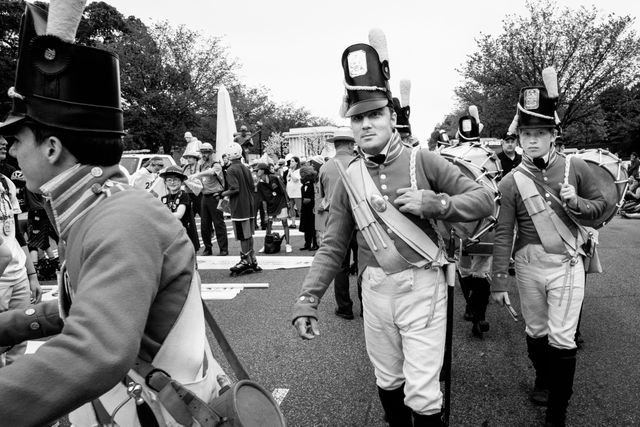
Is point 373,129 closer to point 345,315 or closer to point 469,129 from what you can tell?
point 345,315

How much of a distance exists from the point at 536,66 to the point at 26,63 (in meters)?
32.0

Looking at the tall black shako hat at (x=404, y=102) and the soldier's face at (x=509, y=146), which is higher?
the tall black shako hat at (x=404, y=102)

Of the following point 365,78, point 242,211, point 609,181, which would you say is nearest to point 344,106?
point 365,78

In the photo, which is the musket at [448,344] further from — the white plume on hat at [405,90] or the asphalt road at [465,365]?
the white plume on hat at [405,90]

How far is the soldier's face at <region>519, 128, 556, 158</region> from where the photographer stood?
330 centimetres

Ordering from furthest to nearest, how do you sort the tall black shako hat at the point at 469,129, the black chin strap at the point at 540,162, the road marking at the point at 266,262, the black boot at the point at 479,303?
the road marking at the point at 266,262, the tall black shako hat at the point at 469,129, the black boot at the point at 479,303, the black chin strap at the point at 540,162

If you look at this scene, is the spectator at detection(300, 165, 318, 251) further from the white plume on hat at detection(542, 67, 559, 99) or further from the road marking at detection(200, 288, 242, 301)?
the white plume on hat at detection(542, 67, 559, 99)

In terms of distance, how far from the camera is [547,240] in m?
3.16

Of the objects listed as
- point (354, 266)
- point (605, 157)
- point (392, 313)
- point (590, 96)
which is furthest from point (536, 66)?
point (392, 313)

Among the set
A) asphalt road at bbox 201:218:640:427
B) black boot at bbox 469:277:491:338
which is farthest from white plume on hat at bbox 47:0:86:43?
black boot at bbox 469:277:491:338

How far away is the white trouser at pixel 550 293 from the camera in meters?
3.02

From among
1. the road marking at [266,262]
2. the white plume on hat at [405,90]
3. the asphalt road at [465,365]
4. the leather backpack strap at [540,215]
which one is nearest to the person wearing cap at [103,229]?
the asphalt road at [465,365]

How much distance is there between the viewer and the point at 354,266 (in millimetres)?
7297

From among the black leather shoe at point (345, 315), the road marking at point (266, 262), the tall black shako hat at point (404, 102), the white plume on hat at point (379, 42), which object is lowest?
the road marking at point (266, 262)
